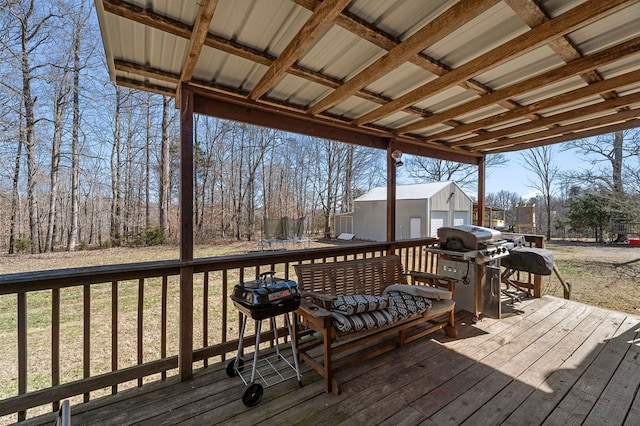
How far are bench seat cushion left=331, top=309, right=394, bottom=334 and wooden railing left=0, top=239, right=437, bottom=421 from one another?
2.94 feet

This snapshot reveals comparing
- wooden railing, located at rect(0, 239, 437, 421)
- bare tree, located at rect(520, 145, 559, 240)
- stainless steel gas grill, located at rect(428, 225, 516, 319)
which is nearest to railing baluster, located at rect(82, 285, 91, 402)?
wooden railing, located at rect(0, 239, 437, 421)

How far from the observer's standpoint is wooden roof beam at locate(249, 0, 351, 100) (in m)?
1.47

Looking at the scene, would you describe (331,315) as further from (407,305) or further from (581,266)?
(581,266)

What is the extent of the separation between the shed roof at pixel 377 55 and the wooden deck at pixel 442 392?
7.76 ft

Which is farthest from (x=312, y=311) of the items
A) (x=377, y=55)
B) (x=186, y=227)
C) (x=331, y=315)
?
(x=377, y=55)

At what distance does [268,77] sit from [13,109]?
1130 cm

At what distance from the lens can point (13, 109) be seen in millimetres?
8664

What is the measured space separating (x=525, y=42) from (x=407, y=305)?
7.03ft

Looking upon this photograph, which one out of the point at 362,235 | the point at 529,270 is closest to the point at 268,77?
the point at 529,270

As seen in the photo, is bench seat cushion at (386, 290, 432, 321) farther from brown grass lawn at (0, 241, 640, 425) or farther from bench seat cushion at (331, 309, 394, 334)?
brown grass lawn at (0, 241, 640, 425)

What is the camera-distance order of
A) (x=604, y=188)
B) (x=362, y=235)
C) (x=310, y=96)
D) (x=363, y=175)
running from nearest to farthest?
(x=310, y=96), (x=604, y=188), (x=362, y=235), (x=363, y=175)

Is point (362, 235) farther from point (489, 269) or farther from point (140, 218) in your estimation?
point (489, 269)

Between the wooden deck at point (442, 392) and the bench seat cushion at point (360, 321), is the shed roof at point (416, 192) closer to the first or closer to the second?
the wooden deck at point (442, 392)

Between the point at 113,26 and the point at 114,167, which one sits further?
the point at 114,167
